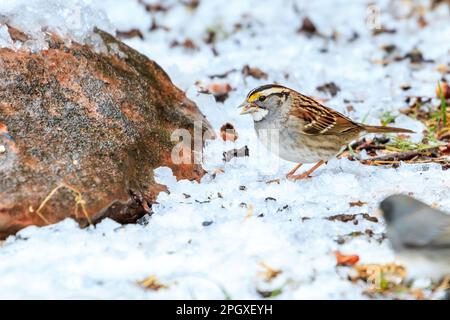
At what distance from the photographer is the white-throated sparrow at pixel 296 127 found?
16.3 feet

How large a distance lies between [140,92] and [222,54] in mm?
2803

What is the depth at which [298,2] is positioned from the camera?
9086 mm

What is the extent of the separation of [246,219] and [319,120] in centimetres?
149

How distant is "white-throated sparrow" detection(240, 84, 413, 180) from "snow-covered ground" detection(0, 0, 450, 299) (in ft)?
0.55

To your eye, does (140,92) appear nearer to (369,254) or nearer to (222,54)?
(369,254)

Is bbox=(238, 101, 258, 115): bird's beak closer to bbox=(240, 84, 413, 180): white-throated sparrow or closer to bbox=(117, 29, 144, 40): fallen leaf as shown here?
bbox=(240, 84, 413, 180): white-throated sparrow

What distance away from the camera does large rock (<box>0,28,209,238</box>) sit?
3879mm

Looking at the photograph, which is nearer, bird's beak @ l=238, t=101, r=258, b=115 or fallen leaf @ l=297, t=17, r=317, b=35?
bird's beak @ l=238, t=101, r=258, b=115

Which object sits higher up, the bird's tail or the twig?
the bird's tail

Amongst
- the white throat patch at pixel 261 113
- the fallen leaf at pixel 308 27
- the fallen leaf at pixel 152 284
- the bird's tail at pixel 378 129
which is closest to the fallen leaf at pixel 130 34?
the fallen leaf at pixel 308 27

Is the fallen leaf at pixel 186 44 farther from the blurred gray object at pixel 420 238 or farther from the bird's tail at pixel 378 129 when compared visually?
the blurred gray object at pixel 420 238

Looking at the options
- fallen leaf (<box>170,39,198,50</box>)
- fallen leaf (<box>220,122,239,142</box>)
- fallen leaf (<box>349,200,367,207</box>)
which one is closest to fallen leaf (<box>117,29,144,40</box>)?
fallen leaf (<box>170,39,198,50</box>)

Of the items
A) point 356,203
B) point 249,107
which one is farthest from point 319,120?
point 356,203

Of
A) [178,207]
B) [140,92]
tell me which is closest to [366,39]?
[140,92]
